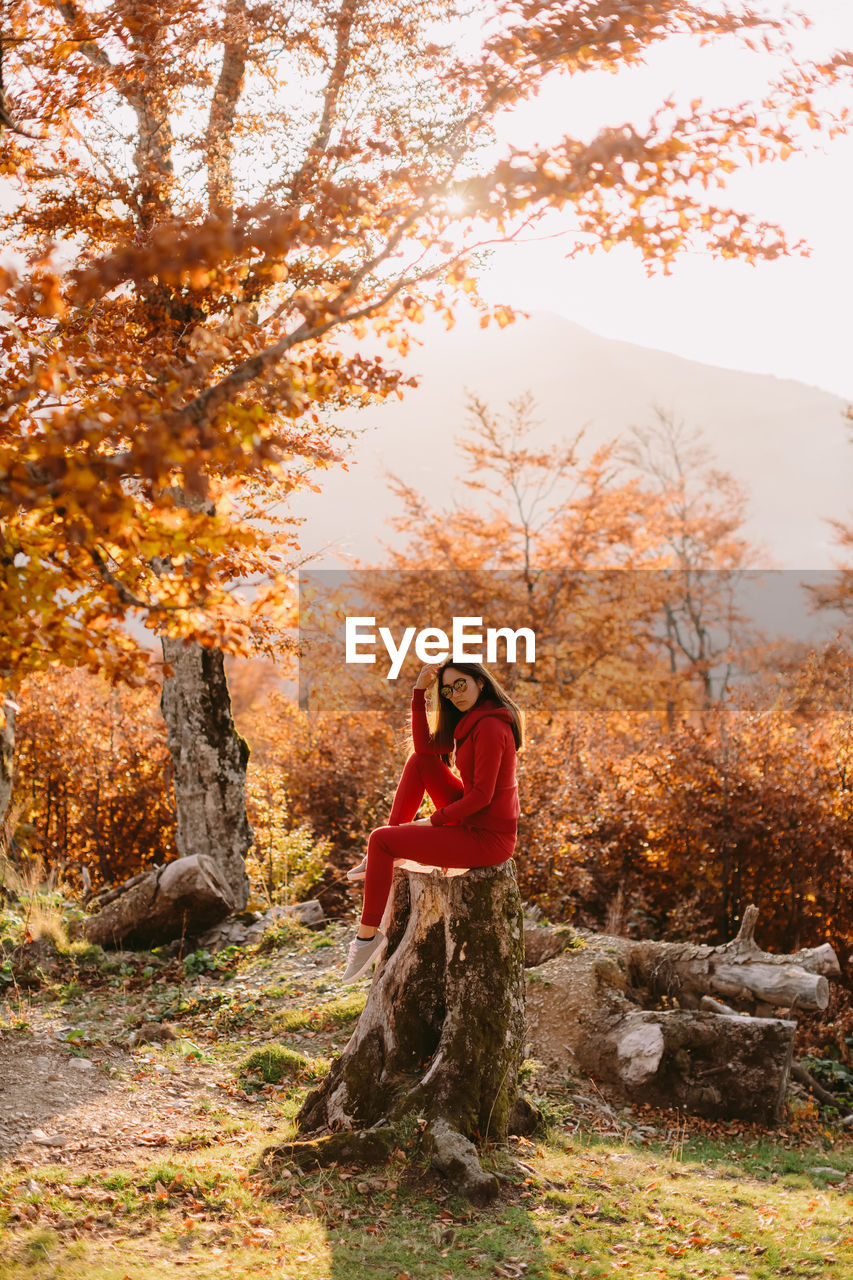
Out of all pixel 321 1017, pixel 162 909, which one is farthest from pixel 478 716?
pixel 162 909

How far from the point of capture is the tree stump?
190 inches

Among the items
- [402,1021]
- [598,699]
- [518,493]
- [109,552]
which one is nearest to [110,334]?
[109,552]

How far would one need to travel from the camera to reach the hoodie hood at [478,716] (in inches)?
201

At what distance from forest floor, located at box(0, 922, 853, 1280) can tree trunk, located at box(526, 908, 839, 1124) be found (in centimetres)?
20

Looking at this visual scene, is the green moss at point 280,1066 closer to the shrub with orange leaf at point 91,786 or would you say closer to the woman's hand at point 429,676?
the woman's hand at point 429,676

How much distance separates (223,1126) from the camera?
5379 mm

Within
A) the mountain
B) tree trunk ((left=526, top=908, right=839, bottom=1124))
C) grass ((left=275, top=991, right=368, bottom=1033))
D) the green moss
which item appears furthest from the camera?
the mountain

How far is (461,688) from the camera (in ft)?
17.0

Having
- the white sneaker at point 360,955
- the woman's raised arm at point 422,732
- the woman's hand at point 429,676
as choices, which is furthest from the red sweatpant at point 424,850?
the woman's hand at point 429,676

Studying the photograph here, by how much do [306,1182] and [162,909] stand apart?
4.94 m

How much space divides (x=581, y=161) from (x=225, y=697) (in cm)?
670

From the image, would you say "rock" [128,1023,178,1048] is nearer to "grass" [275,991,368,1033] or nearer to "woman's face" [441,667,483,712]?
"grass" [275,991,368,1033]

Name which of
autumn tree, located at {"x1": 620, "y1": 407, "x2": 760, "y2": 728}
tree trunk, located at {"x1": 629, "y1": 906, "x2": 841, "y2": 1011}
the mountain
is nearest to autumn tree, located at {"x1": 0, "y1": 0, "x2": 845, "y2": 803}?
tree trunk, located at {"x1": 629, "y1": 906, "x2": 841, "y2": 1011}

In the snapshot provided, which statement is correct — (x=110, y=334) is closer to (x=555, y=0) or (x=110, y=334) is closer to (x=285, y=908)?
(x=555, y=0)
